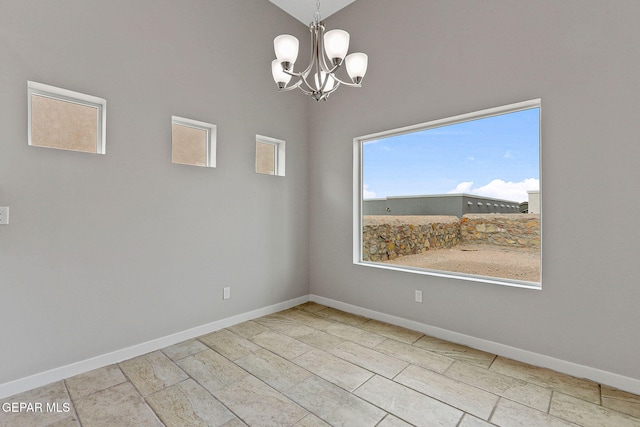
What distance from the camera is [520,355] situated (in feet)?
8.43

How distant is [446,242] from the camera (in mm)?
3213

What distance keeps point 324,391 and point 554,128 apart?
8.92 ft

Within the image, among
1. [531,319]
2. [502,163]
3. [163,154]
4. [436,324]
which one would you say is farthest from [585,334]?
[163,154]

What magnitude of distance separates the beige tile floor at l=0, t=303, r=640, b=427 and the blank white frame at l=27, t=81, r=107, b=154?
1855mm

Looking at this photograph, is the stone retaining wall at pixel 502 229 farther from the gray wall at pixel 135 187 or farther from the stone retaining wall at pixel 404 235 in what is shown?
the gray wall at pixel 135 187

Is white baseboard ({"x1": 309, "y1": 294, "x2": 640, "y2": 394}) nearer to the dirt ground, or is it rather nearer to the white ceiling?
the dirt ground

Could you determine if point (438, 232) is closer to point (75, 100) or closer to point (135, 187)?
point (135, 187)

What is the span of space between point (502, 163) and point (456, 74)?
97cm

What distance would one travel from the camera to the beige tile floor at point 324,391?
187cm

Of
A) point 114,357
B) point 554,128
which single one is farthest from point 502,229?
point 114,357

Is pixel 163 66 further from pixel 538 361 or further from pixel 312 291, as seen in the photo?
pixel 538 361

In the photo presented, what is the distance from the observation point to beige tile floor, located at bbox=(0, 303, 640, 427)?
1.87 meters

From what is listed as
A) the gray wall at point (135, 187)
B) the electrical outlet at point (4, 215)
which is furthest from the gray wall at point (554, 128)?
the electrical outlet at point (4, 215)

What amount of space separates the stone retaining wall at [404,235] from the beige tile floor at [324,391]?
1.02 m
